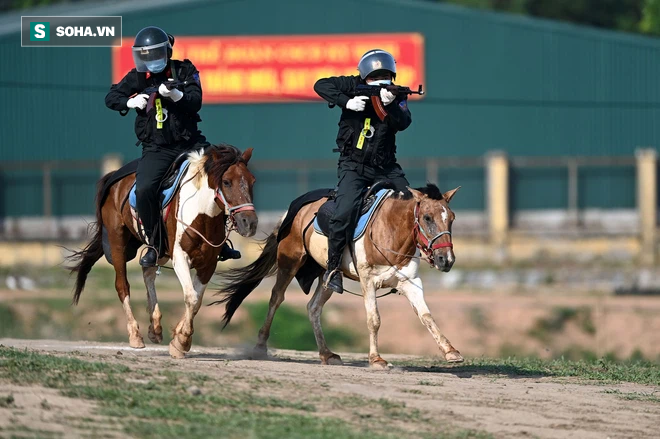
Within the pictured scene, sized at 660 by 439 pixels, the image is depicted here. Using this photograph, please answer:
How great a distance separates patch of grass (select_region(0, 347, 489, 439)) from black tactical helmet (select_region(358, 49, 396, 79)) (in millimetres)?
3741

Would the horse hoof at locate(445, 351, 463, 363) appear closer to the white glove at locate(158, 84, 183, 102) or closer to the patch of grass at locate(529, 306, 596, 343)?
the white glove at locate(158, 84, 183, 102)

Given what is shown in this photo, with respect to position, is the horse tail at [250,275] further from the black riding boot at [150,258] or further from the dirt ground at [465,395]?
the black riding boot at [150,258]

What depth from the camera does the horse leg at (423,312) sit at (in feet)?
35.3

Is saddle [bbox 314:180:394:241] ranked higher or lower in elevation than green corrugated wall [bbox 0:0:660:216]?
lower

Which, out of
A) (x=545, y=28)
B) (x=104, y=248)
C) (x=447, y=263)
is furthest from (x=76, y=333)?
(x=545, y=28)

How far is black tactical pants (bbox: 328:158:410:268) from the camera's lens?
38.1 feet

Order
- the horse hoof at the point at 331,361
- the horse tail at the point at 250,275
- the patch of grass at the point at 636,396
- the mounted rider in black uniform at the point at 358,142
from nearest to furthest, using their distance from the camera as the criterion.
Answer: the patch of grass at the point at 636,396 → the mounted rider in black uniform at the point at 358,142 → the horse hoof at the point at 331,361 → the horse tail at the point at 250,275

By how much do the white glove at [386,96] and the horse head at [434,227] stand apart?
3.25 feet

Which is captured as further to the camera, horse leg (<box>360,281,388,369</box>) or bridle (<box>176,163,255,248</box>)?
horse leg (<box>360,281,388,369</box>)

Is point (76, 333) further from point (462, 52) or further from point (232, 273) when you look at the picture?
point (462, 52)

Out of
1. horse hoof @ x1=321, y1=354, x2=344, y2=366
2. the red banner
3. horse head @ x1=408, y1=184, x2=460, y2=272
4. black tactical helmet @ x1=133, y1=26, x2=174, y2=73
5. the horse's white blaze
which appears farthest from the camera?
the red banner

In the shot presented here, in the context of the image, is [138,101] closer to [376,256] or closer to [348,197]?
[348,197]

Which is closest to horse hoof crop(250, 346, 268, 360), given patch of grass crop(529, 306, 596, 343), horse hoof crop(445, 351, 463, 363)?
horse hoof crop(445, 351, 463, 363)

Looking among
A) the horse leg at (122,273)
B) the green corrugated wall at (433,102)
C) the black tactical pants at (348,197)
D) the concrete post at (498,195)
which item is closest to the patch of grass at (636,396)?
the black tactical pants at (348,197)
